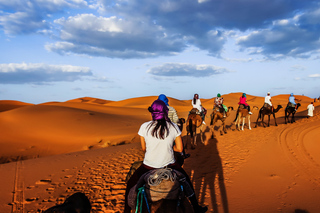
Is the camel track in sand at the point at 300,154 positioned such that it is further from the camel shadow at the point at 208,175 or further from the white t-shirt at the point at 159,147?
the white t-shirt at the point at 159,147

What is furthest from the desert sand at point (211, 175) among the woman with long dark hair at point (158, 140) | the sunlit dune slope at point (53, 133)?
the woman with long dark hair at point (158, 140)

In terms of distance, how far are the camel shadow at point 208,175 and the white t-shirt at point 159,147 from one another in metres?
2.80

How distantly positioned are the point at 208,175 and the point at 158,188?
18.0 feet

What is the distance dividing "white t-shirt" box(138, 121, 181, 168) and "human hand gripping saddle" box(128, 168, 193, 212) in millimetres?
496

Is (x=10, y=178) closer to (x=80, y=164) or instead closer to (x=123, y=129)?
(x=80, y=164)

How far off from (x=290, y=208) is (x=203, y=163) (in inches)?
161

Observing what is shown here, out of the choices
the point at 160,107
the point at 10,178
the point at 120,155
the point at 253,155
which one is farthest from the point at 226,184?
the point at 10,178

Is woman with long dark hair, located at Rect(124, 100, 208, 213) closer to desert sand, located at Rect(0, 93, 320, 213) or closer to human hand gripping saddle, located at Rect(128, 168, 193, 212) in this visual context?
human hand gripping saddle, located at Rect(128, 168, 193, 212)

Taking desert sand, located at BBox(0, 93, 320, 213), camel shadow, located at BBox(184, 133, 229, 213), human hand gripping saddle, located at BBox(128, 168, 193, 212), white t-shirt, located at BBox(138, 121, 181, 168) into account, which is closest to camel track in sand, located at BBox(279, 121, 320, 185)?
desert sand, located at BBox(0, 93, 320, 213)

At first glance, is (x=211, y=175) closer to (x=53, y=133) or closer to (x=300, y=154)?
(x=300, y=154)

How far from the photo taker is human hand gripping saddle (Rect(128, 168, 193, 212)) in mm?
2696

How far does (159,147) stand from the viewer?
341 cm

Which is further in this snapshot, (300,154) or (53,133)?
(53,133)

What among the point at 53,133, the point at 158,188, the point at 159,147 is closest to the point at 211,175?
the point at 159,147
